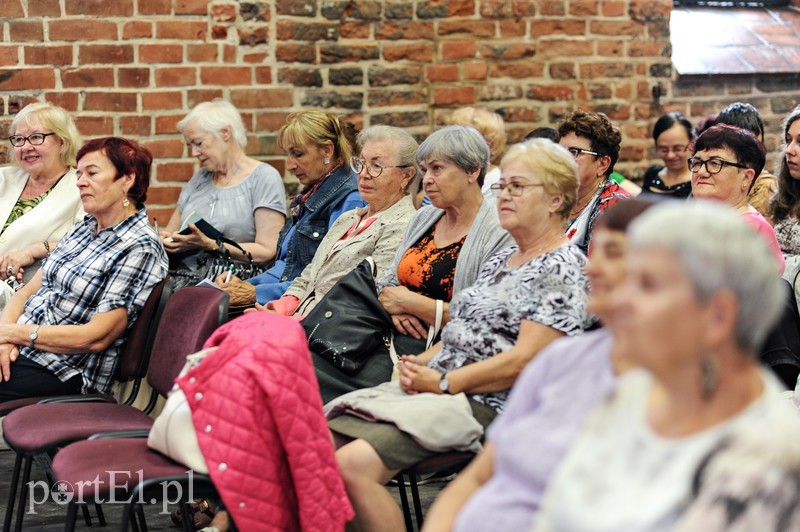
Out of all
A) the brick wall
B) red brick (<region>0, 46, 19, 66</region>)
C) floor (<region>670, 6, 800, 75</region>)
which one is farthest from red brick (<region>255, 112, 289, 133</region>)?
floor (<region>670, 6, 800, 75</region>)

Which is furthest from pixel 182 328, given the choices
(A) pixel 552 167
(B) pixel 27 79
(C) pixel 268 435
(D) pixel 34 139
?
(B) pixel 27 79

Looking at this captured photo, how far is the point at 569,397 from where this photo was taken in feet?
6.31

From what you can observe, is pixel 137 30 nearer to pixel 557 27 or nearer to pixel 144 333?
pixel 144 333

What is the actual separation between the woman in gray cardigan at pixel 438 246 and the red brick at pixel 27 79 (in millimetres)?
2190

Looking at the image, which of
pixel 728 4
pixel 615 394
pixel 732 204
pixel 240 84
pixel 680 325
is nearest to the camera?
pixel 680 325

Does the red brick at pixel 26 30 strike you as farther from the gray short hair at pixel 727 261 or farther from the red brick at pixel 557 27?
the gray short hair at pixel 727 261

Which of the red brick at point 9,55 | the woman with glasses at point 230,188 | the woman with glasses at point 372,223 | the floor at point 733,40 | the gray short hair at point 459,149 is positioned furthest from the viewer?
the floor at point 733,40

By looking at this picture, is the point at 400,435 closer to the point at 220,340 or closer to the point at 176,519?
the point at 220,340

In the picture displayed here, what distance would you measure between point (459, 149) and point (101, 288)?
1.28m

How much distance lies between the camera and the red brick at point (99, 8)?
194 inches

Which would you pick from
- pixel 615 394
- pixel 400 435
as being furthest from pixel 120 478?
pixel 615 394

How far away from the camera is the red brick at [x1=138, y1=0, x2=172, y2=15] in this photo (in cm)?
499

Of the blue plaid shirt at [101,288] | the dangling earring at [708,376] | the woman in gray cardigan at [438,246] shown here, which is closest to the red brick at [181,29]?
the blue plaid shirt at [101,288]

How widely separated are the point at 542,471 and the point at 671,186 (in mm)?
3668
